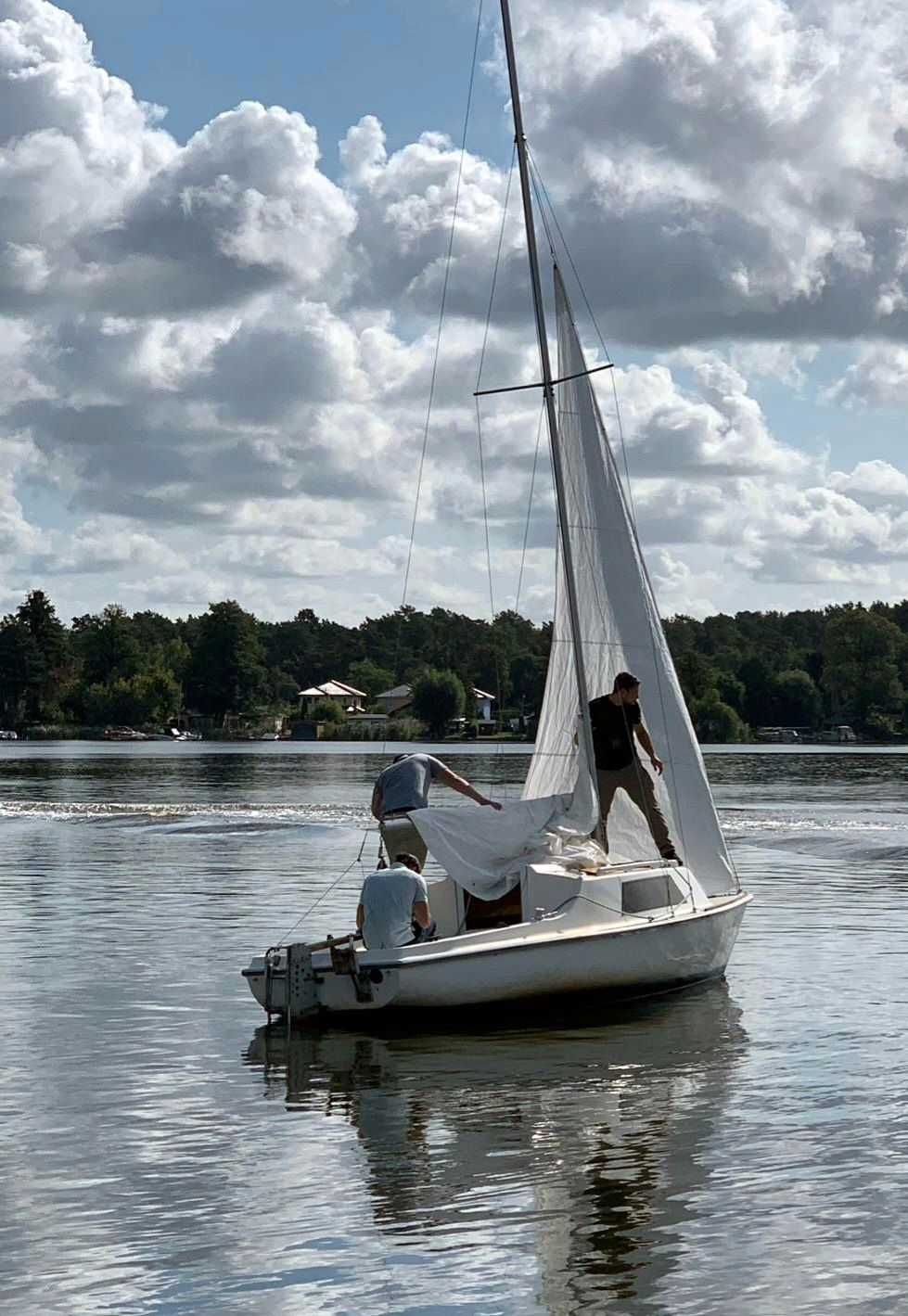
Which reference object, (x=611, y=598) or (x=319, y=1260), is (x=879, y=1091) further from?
(x=611, y=598)

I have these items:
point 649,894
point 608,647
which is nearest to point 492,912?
point 649,894

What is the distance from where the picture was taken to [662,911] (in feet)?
61.1

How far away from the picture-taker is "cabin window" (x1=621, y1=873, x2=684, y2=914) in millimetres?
18141

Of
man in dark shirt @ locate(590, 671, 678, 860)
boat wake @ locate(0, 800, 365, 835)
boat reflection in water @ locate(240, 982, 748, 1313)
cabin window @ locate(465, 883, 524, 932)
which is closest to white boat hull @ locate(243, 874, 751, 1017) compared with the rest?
boat reflection in water @ locate(240, 982, 748, 1313)

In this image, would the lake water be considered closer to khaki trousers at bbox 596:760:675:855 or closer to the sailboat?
the sailboat

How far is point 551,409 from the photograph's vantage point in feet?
64.5

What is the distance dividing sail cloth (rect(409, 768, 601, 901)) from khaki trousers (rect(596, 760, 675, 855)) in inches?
56.3

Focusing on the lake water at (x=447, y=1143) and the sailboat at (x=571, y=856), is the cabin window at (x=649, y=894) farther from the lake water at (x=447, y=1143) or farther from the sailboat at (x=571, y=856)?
the lake water at (x=447, y=1143)

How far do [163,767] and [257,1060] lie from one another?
309 feet

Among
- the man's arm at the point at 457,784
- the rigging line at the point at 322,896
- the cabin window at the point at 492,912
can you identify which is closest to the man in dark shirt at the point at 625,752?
the man's arm at the point at 457,784

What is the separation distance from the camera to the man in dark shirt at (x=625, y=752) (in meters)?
19.7

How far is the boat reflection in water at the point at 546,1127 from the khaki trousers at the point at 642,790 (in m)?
1.73

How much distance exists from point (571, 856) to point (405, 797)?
1.78 m

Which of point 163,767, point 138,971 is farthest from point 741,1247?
point 163,767
